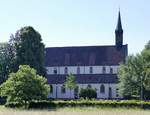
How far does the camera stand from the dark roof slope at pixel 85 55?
3652 inches

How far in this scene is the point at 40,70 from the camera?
6925 cm

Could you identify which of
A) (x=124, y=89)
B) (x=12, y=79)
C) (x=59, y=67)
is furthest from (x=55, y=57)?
(x=12, y=79)

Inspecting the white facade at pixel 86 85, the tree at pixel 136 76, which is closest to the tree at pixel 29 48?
the tree at pixel 136 76

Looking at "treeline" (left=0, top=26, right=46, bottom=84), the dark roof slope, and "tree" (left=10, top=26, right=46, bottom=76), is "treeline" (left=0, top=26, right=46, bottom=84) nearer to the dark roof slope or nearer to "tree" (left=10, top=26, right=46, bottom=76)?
"tree" (left=10, top=26, right=46, bottom=76)

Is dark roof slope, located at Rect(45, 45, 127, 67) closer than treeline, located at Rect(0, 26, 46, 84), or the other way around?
treeline, located at Rect(0, 26, 46, 84)

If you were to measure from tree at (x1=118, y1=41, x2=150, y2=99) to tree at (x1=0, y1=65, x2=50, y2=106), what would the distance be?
91.9ft

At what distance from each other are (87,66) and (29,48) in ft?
89.8

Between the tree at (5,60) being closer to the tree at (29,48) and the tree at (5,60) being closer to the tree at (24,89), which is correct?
the tree at (29,48)

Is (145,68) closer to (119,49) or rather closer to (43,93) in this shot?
(119,49)

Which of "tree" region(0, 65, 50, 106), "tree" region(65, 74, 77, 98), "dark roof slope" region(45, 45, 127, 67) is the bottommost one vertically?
"tree" region(0, 65, 50, 106)

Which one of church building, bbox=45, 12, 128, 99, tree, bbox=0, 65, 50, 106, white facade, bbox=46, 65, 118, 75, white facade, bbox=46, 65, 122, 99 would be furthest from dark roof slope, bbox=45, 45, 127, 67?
tree, bbox=0, 65, 50, 106

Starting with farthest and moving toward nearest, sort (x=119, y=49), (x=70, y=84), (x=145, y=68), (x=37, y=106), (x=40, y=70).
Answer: (x=119, y=49)
(x=70, y=84)
(x=145, y=68)
(x=40, y=70)
(x=37, y=106)

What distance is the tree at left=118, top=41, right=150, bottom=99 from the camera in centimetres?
7366

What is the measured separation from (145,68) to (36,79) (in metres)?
29.7
